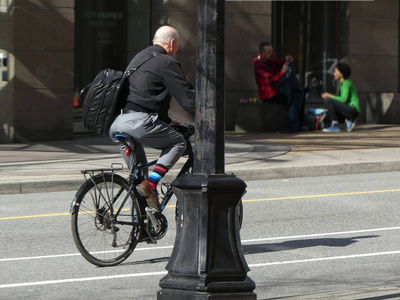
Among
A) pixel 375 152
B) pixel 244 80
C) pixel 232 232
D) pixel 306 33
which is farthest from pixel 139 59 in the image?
pixel 306 33

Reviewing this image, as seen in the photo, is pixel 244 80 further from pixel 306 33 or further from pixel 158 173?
pixel 158 173

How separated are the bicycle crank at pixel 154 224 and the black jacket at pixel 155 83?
0.79m

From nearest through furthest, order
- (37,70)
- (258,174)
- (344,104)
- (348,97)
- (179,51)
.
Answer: (258,174) < (37,70) < (344,104) < (348,97) < (179,51)

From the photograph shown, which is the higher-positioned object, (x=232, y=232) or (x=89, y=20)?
(x=89, y=20)

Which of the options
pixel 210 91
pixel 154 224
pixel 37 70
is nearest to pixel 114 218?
pixel 154 224

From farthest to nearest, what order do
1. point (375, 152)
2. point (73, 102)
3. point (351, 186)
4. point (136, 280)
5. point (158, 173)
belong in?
1. point (73, 102)
2. point (375, 152)
3. point (351, 186)
4. point (158, 173)
5. point (136, 280)

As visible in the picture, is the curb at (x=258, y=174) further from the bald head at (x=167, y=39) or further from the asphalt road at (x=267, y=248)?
the bald head at (x=167, y=39)

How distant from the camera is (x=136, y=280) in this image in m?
6.71

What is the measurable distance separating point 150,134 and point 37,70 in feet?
34.7

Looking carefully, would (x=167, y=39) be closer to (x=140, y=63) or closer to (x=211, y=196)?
(x=140, y=63)

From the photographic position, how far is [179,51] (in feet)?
61.8

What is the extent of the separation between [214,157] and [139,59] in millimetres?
2070

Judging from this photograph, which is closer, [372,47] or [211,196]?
[211,196]

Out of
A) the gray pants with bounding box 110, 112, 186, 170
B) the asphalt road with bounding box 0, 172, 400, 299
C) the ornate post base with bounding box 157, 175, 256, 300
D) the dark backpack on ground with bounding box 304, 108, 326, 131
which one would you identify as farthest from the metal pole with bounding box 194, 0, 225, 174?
the dark backpack on ground with bounding box 304, 108, 326, 131
